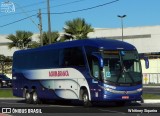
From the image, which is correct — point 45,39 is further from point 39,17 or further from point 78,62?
point 78,62

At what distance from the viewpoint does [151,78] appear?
66.4m

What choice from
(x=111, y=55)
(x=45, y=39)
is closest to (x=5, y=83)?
(x=45, y=39)

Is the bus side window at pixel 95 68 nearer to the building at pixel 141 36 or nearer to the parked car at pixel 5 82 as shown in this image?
the parked car at pixel 5 82

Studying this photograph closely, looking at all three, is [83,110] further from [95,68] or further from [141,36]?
[141,36]

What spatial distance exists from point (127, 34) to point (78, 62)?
5653cm

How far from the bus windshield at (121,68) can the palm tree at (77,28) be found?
32.5 m

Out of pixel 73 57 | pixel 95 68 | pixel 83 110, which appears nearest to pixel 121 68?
pixel 95 68

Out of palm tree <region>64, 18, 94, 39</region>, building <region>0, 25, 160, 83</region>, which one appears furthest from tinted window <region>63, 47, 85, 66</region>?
building <region>0, 25, 160, 83</region>

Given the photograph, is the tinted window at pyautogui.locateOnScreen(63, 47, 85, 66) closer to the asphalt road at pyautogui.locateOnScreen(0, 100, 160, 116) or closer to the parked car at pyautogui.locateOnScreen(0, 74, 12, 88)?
the asphalt road at pyautogui.locateOnScreen(0, 100, 160, 116)

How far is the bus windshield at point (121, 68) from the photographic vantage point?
79.5ft

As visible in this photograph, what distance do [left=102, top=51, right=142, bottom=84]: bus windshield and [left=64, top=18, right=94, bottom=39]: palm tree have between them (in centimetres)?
3248

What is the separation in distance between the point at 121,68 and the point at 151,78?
42748mm

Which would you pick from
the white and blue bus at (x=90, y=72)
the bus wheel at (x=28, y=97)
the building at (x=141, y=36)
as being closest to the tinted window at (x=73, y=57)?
the white and blue bus at (x=90, y=72)

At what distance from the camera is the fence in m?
65.6
